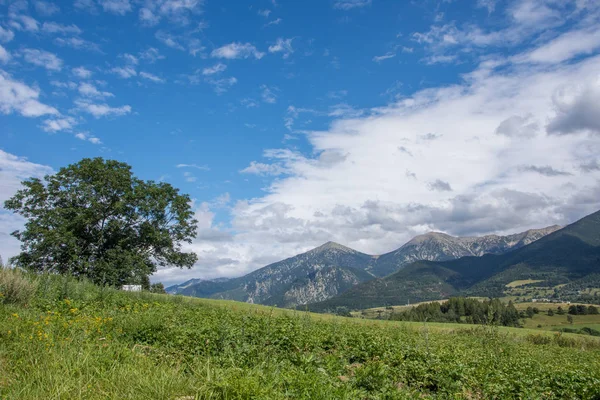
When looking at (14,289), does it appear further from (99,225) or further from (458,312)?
(458,312)

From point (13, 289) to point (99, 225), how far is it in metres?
28.8

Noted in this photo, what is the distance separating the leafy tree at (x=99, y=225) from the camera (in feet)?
119

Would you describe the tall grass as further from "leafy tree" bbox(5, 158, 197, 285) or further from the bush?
"leafy tree" bbox(5, 158, 197, 285)

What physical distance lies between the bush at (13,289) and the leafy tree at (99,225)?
22.1 m

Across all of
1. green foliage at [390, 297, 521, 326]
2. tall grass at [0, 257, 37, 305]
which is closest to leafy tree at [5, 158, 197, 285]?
tall grass at [0, 257, 37, 305]

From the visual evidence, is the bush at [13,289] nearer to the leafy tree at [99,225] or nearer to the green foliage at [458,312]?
the leafy tree at [99,225]

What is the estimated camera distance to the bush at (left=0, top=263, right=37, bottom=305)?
13.0 metres

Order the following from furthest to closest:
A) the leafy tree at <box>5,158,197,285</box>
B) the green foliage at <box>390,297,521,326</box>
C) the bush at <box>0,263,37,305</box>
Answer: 1. the green foliage at <box>390,297,521,326</box>
2. the leafy tree at <box>5,158,197,285</box>
3. the bush at <box>0,263,37,305</box>

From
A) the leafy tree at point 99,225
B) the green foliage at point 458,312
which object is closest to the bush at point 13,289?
the leafy tree at point 99,225

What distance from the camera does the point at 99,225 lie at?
3984 centimetres

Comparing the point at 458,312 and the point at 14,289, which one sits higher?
the point at 14,289

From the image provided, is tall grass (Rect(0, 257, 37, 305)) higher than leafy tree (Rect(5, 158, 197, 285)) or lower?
lower

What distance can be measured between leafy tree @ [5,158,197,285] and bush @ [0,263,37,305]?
22140mm

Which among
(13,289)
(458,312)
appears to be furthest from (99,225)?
(458,312)
